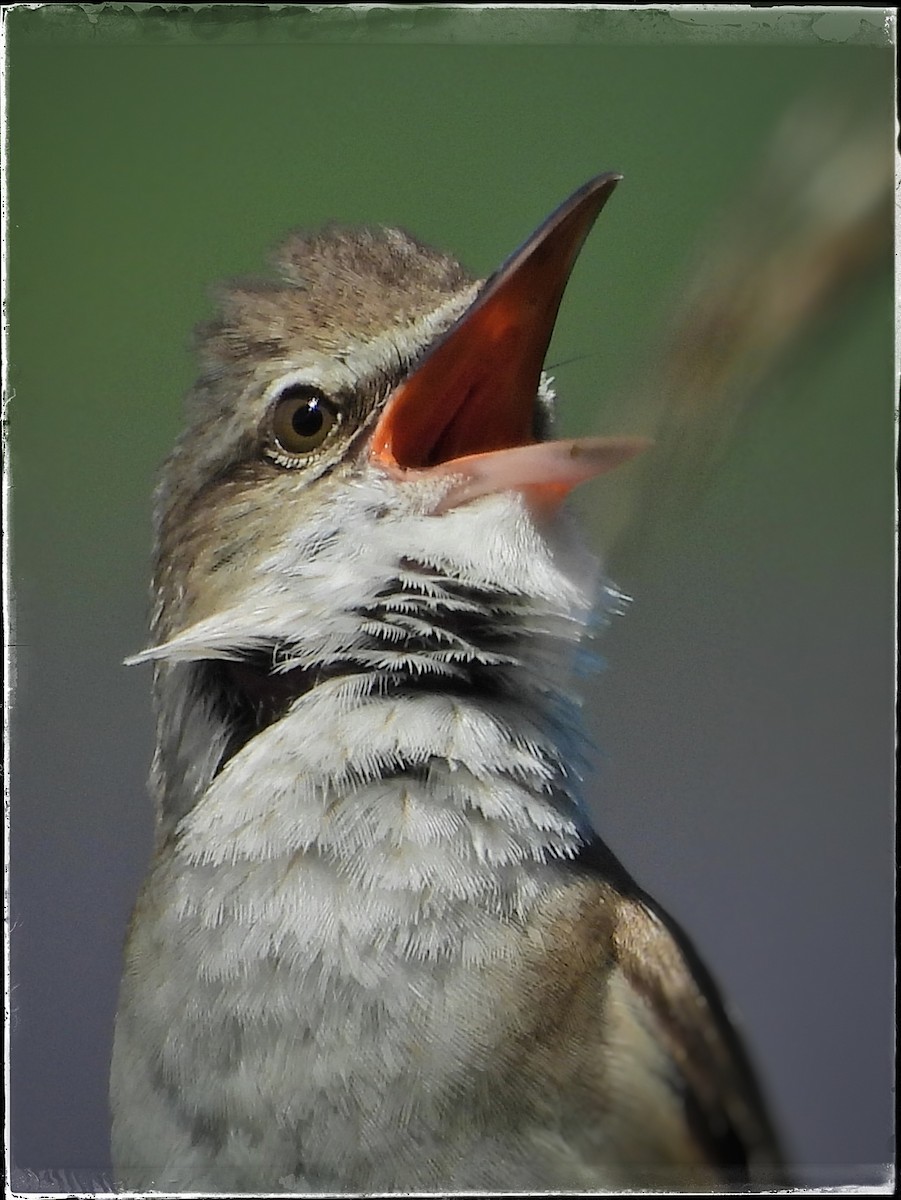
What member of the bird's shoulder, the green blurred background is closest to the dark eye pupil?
the green blurred background

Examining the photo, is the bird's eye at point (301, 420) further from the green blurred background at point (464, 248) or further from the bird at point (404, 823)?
the green blurred background at point (464, 248)

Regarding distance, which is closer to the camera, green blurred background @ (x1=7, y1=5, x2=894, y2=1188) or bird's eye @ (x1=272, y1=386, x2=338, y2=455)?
bird's eye @ (x1=272, y1=386, x2=338, y2=455)

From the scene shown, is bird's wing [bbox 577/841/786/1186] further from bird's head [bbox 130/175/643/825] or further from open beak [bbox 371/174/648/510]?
open beak [bbox 371/174/648/510]

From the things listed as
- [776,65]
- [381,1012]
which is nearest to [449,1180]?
[381,1012]

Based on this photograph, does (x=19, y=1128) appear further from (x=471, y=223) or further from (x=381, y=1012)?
(x=471, y=223)

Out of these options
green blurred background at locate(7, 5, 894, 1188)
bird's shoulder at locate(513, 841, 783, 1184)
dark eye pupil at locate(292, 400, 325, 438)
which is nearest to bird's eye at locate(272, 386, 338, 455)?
dark eye pupil at locate(292, 400, 325, 438)

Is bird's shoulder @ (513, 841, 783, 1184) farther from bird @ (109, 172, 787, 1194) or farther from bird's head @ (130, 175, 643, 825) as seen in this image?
bird's head @ (130, 175, 643, 825)

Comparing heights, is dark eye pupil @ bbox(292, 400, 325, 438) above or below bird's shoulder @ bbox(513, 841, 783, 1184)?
above
